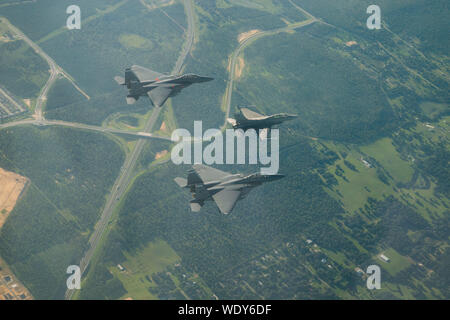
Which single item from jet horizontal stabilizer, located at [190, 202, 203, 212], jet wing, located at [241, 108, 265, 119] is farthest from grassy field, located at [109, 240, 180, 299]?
jet wing, located at [241, 108, 265, 119]

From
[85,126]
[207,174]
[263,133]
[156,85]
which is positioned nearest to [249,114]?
[263,133]

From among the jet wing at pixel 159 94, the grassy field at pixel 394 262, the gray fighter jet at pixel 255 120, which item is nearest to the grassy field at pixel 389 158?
the grassy field at pixel 394 262

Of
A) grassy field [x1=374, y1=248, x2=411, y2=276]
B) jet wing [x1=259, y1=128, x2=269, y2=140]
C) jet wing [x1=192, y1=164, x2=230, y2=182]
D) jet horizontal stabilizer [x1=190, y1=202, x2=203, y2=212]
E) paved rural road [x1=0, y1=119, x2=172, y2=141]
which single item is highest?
jet wing [x1=259, y1=128, x2=269, y2=140]

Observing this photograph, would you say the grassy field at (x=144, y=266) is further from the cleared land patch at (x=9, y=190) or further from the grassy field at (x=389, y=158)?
the grassy field at (x=389, y=158)

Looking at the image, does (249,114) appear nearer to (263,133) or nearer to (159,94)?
(263,133)

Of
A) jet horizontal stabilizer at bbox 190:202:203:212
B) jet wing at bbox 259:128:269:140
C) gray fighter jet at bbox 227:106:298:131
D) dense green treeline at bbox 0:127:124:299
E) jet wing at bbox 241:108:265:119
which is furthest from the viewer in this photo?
dense green treeline at bbox 0:127:124:299

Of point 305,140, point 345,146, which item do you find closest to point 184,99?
point 305,140

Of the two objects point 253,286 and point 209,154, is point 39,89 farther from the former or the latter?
point 253,286

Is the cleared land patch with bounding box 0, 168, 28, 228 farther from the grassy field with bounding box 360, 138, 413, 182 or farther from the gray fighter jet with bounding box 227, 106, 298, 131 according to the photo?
the grassy field with bounding box 360, 138, 413, 182
